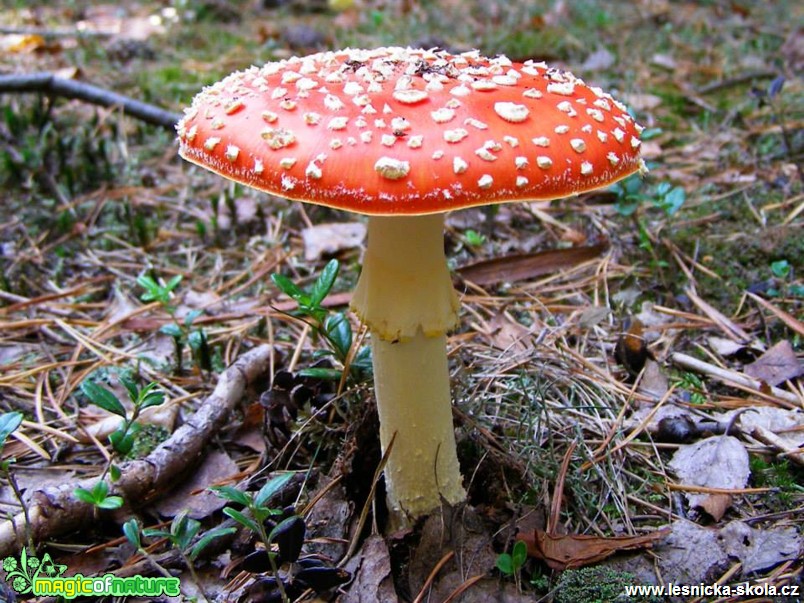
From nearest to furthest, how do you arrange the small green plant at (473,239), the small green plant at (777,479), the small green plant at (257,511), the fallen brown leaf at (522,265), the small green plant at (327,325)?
the small green plant at (257,511) < the small green plant at (777,479) < the small green plant at (327,325) < the fallen brown leaf at (522,265) < the small green plant at (473,239)

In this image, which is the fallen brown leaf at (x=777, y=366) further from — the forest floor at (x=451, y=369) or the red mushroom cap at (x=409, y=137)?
the red mushroom cap at (x=409, y=137)

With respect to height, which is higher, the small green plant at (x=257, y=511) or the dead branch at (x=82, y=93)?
the dead branch at (x=82, y=93)

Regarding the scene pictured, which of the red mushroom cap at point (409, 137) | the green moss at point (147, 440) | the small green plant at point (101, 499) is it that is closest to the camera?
the red mushroom cap at point (409, 137)

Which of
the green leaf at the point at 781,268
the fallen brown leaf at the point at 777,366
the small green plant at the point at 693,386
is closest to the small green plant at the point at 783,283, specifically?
the green leaf at the point at 781,268

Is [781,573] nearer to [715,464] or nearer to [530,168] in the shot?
[715,464]

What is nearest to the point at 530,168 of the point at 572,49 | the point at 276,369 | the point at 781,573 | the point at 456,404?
the point at 456,404

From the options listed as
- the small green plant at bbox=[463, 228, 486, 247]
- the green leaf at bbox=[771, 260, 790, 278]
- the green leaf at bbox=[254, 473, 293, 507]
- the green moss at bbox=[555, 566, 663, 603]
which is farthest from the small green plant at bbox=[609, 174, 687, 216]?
the green leaf at bbox=[254, 473, 293, 507]

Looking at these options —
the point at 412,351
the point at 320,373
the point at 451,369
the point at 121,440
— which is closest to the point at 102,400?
the point at 121,440
